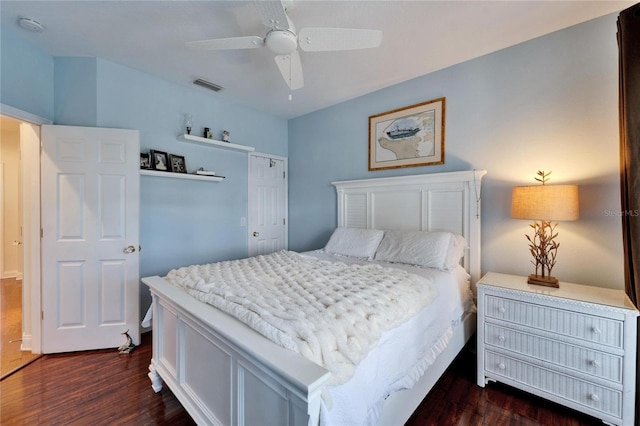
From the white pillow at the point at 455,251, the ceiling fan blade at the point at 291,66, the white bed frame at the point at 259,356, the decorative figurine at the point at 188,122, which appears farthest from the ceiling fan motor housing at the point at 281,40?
the white pillow at the point at 455,251

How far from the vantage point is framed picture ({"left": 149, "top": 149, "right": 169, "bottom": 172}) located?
2.84m

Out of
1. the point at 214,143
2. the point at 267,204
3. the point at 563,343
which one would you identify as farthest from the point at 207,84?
the point at 563,343

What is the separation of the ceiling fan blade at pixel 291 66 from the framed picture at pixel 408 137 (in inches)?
53.8

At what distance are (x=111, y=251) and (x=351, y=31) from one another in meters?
2.80

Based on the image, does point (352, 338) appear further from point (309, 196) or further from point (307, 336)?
point (309, 196)

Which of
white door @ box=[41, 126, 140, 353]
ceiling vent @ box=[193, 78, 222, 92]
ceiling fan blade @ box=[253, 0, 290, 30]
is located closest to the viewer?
ceiling fan blade @ box=[253, 0, 290, 30]

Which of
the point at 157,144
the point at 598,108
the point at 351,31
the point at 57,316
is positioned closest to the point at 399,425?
the point at 351,31

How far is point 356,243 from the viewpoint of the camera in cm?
283

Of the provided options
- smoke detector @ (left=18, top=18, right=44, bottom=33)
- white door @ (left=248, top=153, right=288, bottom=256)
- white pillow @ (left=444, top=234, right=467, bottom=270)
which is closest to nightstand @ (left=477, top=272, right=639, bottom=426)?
white pillow @ (left=444, top=234, right=467, bottom=270)

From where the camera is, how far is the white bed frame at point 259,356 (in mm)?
923

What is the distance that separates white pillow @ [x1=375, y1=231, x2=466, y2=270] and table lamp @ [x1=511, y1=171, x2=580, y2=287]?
0.52 m

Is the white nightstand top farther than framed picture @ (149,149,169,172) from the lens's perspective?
No

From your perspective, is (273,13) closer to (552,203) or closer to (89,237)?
(552,203)

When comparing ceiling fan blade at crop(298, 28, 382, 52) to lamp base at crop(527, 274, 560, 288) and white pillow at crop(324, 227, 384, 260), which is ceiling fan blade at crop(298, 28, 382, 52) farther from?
lamp base at crop(527, 274, 560, 288)
